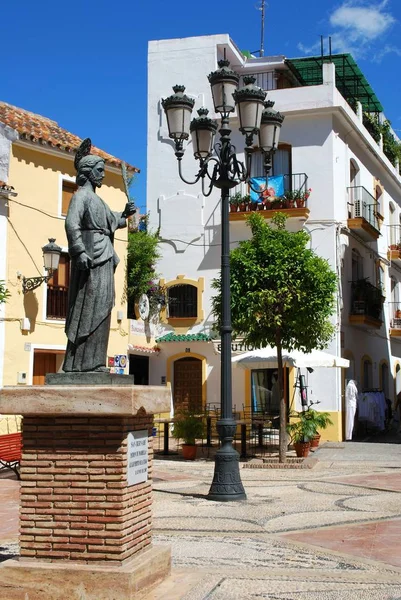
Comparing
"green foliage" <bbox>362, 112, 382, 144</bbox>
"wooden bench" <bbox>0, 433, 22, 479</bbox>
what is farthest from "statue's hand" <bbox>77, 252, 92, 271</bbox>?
"green foliage" <bbox>362, 112, 382, 144</bbox>

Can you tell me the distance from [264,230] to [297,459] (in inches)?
182

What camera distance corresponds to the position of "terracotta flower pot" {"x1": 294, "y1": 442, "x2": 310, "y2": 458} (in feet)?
51.4

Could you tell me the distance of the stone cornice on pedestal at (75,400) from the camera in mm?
5383

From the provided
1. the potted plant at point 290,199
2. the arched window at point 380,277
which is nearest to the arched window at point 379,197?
the arched window at point 380,277

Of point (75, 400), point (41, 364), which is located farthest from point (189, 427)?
point (75, 400)

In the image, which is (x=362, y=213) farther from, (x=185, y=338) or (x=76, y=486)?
(x=76, y=486)

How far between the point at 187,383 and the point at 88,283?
17.8 m

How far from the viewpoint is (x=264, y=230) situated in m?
15.6

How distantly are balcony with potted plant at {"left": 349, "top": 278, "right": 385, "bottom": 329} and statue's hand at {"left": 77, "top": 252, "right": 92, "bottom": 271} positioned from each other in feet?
60.4

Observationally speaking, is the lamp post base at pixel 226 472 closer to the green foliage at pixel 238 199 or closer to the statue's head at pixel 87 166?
the statue's head at pixel 87 166

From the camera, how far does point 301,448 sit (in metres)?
15.8

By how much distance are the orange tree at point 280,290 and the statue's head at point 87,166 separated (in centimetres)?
893

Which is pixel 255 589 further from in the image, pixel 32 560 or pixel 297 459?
pixel 297 459

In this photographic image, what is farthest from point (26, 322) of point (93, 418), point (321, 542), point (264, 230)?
point (93, 418)
